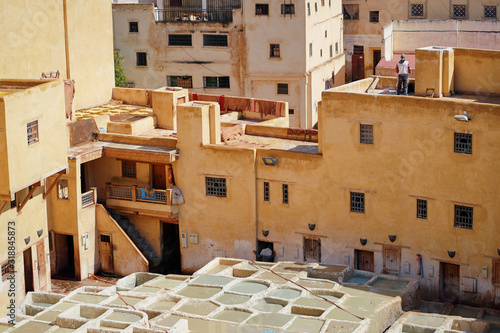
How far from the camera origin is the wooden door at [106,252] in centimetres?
4712

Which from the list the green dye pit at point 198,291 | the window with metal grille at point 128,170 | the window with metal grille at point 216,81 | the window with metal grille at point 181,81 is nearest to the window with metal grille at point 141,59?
the window with metal grille at point 181,81

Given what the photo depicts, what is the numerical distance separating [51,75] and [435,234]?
2008 centimetres

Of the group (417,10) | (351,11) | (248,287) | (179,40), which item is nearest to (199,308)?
(248,287)

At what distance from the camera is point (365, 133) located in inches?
1672

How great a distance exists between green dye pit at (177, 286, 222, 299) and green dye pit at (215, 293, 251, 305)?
54 centimetres

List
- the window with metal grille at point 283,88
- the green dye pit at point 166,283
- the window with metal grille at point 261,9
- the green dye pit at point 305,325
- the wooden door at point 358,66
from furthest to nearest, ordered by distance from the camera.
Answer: the wooden door at point 358,66 < the window with metal grille at point 283,88 < the window with metal grille at point 261,9 < the green dye pit at point 166,283 < the green dye pit at point 305,325

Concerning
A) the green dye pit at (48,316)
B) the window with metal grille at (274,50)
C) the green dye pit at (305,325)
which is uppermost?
the window with metal grille at (274,50)

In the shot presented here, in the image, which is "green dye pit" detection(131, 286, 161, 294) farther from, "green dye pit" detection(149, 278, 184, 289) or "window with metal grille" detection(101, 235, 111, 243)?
"window with metal grille" detection(101, 235, 111, 243)

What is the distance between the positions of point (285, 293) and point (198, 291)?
3.37 metres

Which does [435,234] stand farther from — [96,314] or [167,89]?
[167,89]

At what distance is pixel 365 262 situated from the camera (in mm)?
43781

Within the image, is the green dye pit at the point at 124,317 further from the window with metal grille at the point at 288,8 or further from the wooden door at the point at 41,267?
the window with metal grille at the point at 288,8

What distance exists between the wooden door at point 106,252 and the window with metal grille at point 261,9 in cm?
2108

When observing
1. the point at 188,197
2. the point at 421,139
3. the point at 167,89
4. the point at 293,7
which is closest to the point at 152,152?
the point at 188,197
